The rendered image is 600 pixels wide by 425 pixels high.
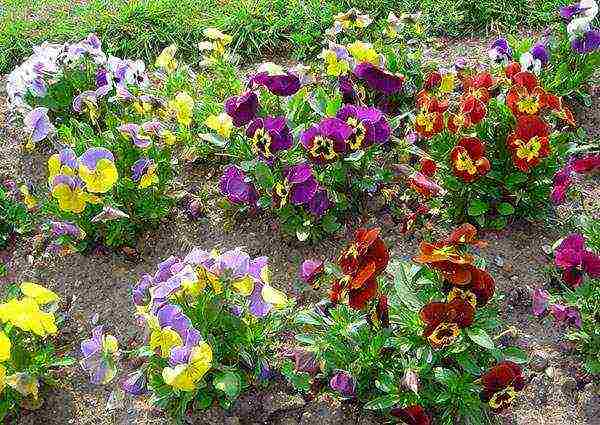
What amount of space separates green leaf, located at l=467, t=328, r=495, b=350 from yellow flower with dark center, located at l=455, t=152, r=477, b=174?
2.60ft

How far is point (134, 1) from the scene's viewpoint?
5.82m

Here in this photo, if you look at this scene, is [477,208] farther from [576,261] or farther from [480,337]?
[480,337]

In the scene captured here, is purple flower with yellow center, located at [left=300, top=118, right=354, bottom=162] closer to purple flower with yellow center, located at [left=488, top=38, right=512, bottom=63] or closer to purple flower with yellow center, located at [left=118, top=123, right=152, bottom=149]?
purple flower with yellow center, located at [left=118, top=123, right=152, bottom=149]

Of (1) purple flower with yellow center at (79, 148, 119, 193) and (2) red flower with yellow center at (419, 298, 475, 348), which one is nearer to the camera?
(2) red flower with yellow center at (419, 298, 475, 348)

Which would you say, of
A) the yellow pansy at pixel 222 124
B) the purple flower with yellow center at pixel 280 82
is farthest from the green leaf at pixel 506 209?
the yellow pansy at pixel 222 124

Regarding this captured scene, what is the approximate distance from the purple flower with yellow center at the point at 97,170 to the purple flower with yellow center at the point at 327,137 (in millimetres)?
784

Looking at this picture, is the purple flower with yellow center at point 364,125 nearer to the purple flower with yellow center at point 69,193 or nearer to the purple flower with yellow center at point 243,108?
the purple flower with yellow center at point 243,108

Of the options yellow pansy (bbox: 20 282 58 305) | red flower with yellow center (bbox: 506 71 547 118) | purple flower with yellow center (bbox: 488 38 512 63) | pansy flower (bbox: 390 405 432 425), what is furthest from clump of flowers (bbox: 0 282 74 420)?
purple flower with yellow center (bbox: 488 38 512 63)

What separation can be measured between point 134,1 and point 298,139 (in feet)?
9.35

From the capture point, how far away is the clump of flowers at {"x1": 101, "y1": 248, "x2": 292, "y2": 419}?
261cm

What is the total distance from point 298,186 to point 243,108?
0.42 metres

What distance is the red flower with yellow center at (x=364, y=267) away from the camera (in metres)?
2.53

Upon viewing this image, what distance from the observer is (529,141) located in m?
3.16

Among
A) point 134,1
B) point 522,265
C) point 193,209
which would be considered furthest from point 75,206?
point 134,1
